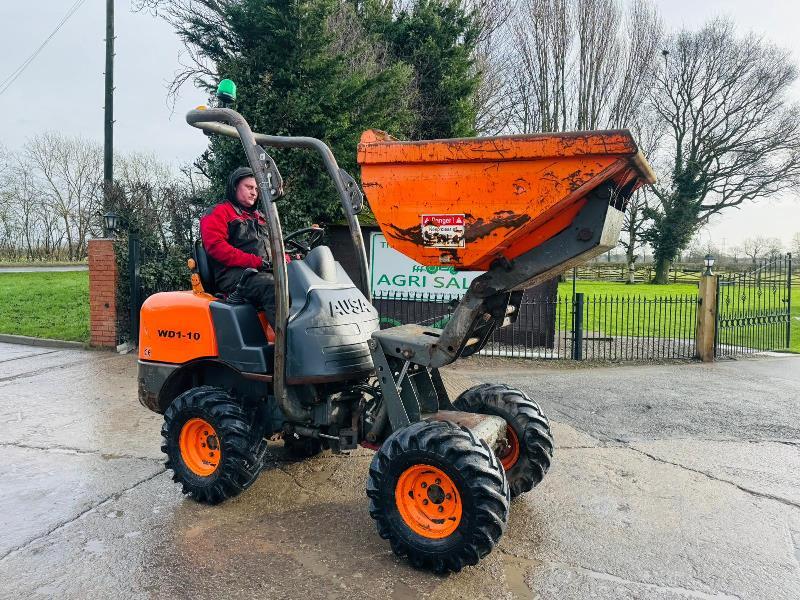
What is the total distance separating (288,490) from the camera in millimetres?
4121

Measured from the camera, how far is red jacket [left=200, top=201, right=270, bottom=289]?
3.98 m

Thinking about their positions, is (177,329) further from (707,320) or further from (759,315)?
(759,315)

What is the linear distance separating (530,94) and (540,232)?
2463 centimetres

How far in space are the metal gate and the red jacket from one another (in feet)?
29.5

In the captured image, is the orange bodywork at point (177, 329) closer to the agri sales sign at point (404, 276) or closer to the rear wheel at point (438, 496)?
the rear wheel at point (438, 496)

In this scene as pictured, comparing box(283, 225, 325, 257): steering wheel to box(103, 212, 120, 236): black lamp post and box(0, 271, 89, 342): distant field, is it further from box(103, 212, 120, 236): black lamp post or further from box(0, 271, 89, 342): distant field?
box(0, 271, 89, 342): distant field

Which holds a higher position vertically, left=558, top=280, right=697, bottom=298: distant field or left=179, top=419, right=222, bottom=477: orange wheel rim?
left=558, top=280, right=697, bottom=298: distant field

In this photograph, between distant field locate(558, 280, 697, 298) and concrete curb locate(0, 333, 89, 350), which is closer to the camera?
concrete curb locate(0, 333, 89, 350)

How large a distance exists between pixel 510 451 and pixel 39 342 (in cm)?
927

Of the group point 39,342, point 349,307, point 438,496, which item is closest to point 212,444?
point 349,307

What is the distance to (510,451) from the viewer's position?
12.8 ft

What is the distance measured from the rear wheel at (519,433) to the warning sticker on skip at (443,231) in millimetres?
1237

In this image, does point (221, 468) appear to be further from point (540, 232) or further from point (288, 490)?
point (540, 232)

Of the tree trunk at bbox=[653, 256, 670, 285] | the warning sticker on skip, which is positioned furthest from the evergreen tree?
the tree trunk at bbox=[653, 256, 670, 285]
